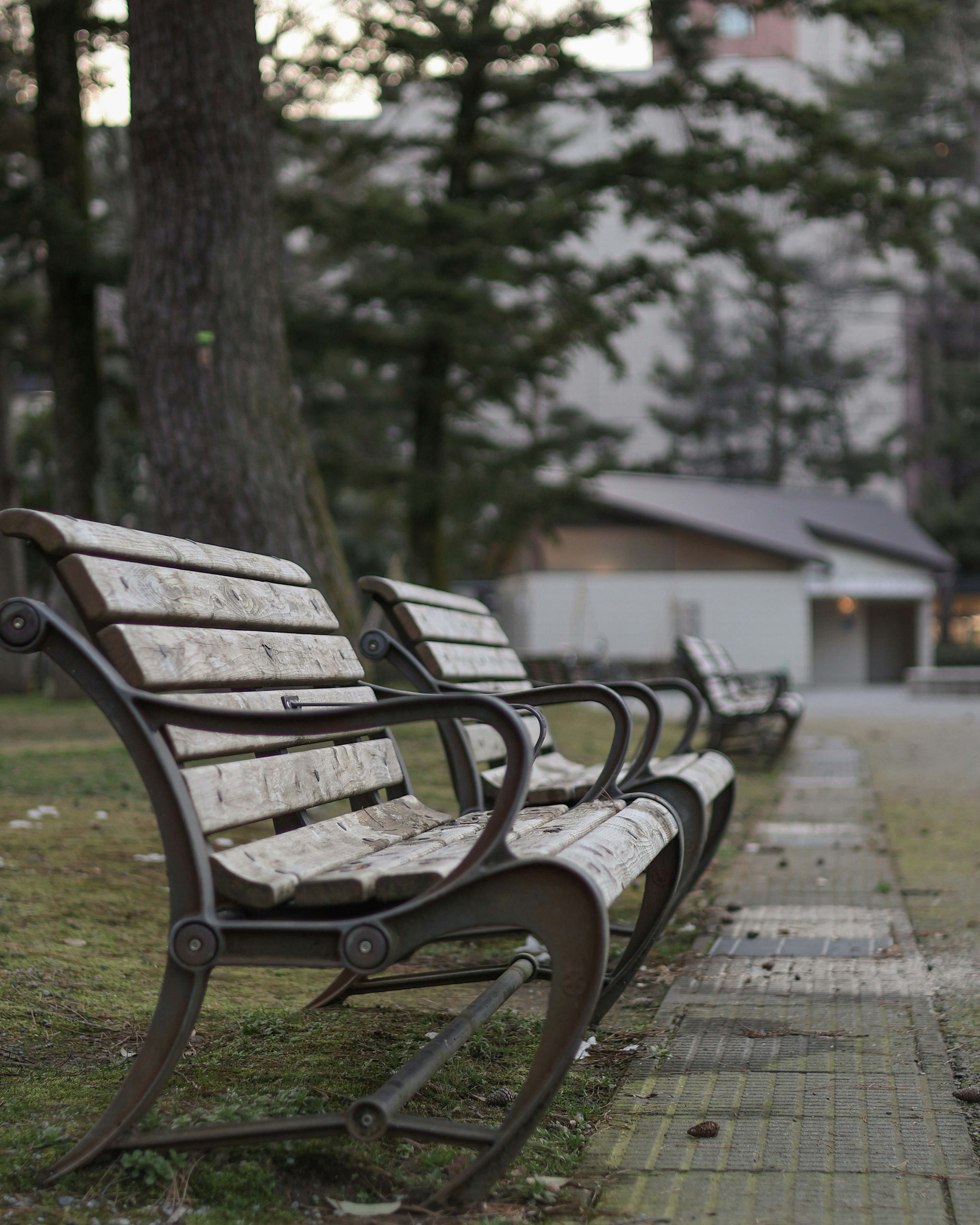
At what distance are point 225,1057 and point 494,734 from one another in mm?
1516

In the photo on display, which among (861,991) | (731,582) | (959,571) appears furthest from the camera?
(959,571)

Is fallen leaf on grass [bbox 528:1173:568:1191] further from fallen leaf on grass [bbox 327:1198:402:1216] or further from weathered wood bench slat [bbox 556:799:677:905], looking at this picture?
weathered wood bench slat [bbox 556:799:677:905]

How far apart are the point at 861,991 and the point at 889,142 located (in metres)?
14.5

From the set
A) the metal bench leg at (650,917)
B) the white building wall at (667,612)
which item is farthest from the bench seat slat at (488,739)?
the white building wall at (667,612)

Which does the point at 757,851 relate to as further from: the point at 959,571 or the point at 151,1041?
the point at 959,571

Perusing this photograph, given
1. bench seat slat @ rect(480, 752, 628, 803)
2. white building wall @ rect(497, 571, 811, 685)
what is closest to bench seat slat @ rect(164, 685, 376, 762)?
bench seat slat @ rect(480, 752, 628, 803)

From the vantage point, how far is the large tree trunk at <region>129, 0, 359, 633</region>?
7121 millimetres

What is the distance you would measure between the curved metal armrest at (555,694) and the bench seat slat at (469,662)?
0.03 meters

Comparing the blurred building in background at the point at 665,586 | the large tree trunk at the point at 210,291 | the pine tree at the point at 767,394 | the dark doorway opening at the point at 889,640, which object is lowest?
the dark doorway opening at the point at 889,640

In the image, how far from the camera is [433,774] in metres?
7.51

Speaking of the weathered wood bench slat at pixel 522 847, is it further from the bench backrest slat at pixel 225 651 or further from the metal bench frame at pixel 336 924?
the bench backrest slat at pixel 225 651

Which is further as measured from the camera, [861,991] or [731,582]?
[731,582]

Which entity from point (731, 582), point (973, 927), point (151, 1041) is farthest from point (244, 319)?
point (731, 582)

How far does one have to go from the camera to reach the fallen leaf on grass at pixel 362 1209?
2045mm
